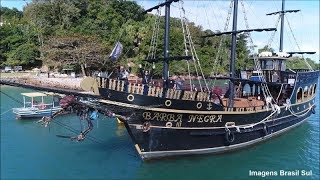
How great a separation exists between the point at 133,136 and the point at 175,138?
1.91 m

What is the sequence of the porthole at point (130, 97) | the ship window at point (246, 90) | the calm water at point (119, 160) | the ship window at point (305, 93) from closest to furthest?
the porthole at point (130, 97), the calm water at point (119, 160), the ship window at point (246, 90), the ship window at point (305, 93)

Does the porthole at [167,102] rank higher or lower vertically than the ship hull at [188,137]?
higher

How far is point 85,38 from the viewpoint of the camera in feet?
177

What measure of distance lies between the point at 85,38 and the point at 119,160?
3921cm

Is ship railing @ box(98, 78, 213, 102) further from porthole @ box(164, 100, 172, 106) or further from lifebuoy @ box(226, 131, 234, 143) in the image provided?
lifebuoy @ box(226, 131, 234, 143)

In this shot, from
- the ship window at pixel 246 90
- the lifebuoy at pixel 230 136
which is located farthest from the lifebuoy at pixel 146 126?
the ship window at pixel 246 90

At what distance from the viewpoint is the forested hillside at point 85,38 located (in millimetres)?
54344

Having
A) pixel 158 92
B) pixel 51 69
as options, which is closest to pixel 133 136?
pixel 158 92

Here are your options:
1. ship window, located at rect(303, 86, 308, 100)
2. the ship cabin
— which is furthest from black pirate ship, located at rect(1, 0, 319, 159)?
ship window, located at rect(303, 86, 308, 100)

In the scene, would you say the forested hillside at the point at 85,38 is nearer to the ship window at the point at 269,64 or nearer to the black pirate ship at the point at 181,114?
the ship window at the point at 269,64

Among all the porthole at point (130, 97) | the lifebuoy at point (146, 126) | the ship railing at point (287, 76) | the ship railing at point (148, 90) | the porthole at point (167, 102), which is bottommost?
the lifebuoy at point (146, 126)

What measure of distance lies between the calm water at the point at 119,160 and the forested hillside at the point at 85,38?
31.5 metres

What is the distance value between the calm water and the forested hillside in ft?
104

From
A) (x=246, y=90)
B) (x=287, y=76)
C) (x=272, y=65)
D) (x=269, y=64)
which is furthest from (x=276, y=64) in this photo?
(x=246, y=90)
